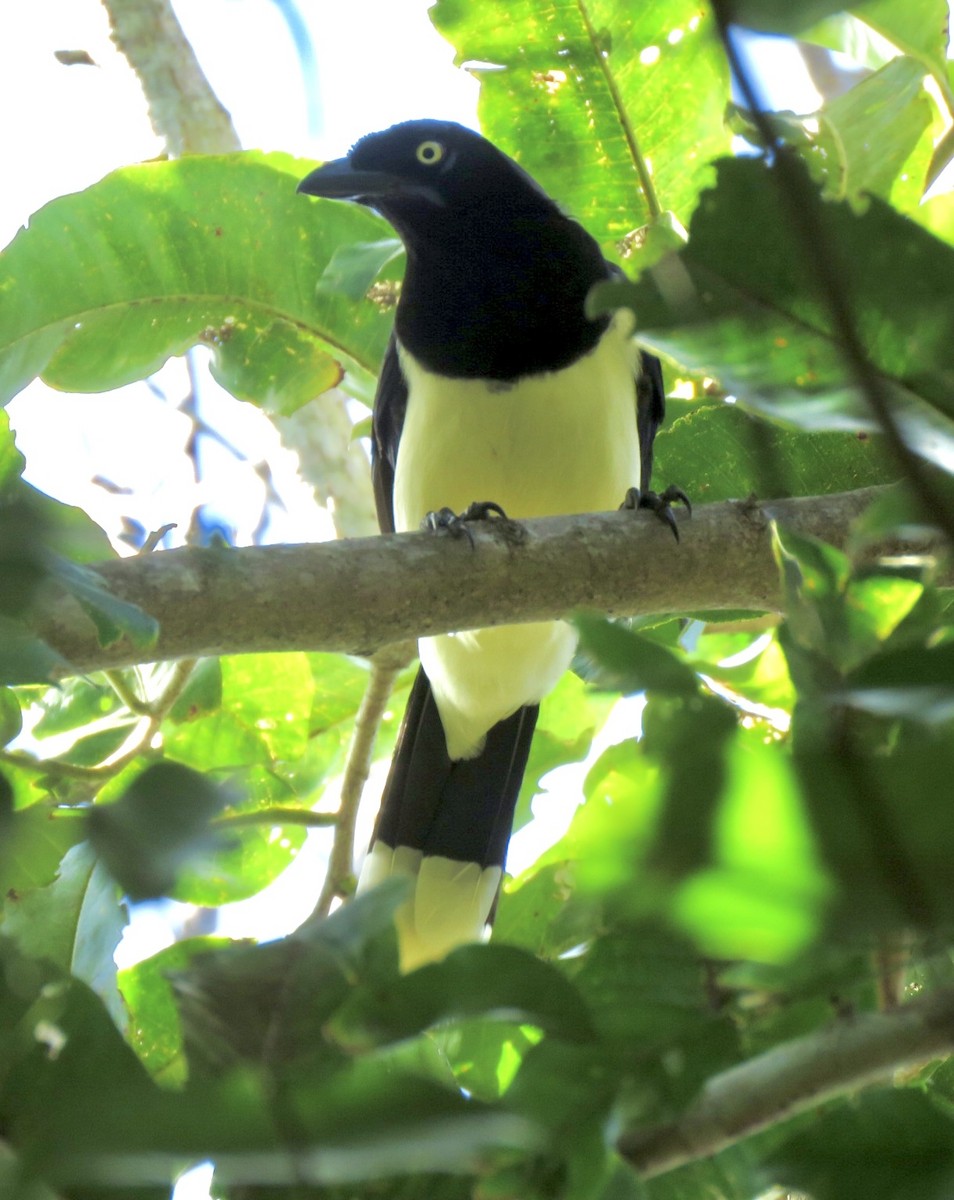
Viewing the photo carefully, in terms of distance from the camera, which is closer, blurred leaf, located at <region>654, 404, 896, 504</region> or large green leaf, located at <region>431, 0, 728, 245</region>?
blurred leaf, located at <region>654, 404, 896, 504</region>

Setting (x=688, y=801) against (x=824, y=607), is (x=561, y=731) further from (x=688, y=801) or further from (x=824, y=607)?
(x=688, y=801)

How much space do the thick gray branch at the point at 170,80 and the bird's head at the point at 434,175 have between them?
121 cm

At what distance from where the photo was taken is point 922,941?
65cm

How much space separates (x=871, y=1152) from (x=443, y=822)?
9.21 feet

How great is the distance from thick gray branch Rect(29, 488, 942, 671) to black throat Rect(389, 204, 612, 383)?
47.4 inches

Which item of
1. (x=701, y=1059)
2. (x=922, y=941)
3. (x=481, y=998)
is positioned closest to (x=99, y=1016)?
(x=481, y=998)

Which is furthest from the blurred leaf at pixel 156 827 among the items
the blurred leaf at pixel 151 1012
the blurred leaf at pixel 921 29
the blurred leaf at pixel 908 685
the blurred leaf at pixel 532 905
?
the blurred leaf at pixel 921 29

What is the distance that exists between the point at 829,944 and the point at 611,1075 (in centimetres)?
25

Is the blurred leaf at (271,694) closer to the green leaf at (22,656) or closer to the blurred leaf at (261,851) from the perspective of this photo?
the blurred leaf at (261,851)

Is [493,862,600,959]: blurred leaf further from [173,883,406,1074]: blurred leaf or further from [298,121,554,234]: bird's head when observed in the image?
[173,883,406,1074]: blurred leaf

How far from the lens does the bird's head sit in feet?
12.2

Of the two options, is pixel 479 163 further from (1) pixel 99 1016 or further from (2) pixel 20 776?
(1) pixel 99 1016

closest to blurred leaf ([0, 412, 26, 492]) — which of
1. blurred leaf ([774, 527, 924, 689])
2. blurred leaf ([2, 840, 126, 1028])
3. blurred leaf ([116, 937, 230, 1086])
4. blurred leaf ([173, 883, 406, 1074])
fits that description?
blurred leaf ([2, 840, 126, 1028])

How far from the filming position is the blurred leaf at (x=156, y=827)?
62 cm
